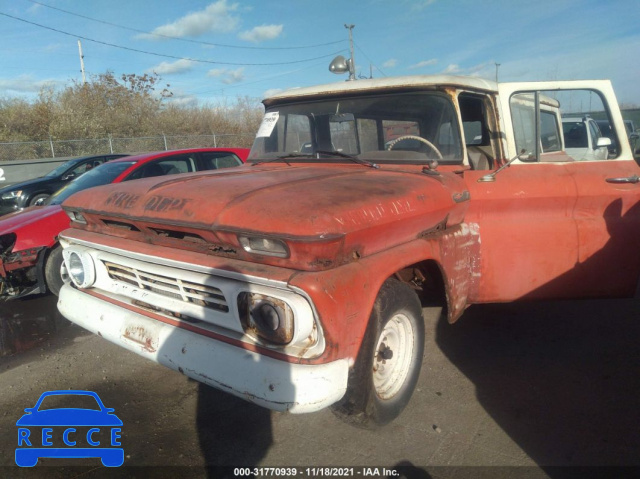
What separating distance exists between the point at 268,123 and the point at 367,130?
0.91 m

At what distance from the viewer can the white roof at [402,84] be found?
10.2ft

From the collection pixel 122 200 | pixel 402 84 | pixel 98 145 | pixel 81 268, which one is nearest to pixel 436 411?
pixel 402 84

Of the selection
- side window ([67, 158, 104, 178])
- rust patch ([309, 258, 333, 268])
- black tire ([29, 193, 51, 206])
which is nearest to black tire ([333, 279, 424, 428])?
rust patch ([309, 258, 333, 268])

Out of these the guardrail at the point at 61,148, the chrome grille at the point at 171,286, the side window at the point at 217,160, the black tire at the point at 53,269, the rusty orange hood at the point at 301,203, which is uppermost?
the guardrail at the point at 61,148

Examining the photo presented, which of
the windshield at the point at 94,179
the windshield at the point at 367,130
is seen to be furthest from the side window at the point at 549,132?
the windshield at the point at 94,179

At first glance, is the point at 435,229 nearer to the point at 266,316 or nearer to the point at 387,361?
the point at 387,361

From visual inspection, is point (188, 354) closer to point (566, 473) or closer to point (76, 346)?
point (566, 473)

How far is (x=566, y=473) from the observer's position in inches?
89.7

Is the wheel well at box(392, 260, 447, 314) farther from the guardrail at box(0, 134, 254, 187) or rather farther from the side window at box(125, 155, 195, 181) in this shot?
the guardrail at box(0, 134, 254, 187)

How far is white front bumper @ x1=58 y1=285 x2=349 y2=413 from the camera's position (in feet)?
6.35

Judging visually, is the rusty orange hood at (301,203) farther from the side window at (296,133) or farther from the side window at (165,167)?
the side window at (165,167)

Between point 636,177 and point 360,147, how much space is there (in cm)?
179

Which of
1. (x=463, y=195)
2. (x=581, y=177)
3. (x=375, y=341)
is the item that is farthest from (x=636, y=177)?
(x=375, y=341)

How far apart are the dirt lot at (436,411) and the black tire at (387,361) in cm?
21
